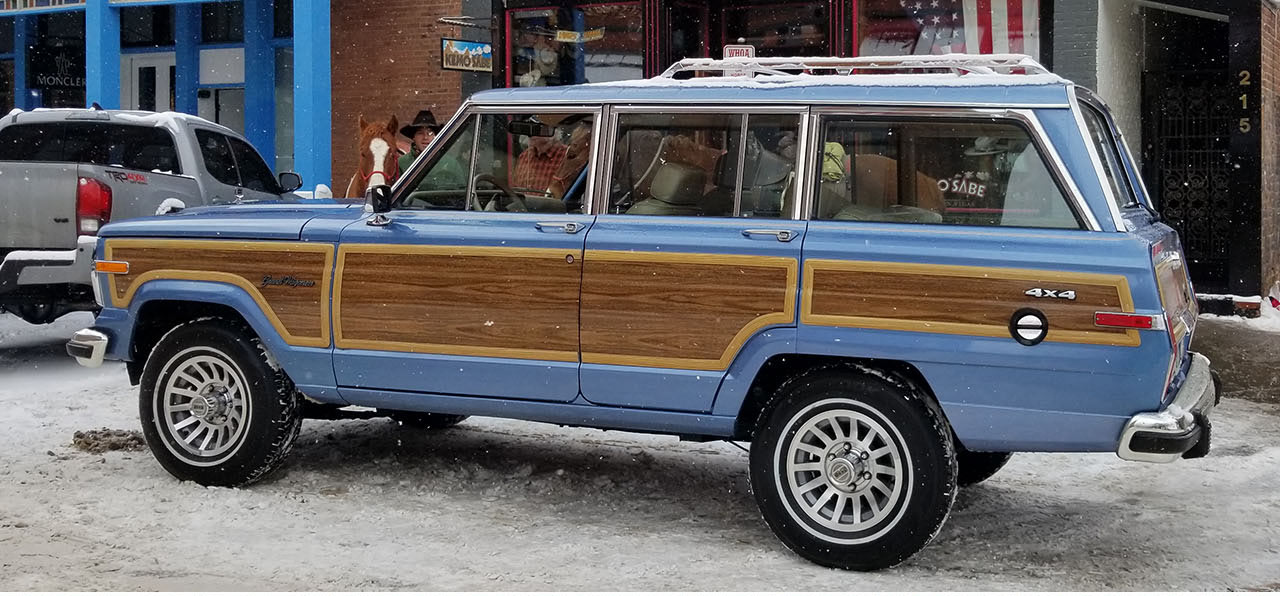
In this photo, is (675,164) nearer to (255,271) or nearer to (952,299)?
(952,299)

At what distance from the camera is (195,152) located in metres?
11.2

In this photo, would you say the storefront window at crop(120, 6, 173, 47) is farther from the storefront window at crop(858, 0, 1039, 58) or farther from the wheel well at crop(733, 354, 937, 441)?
the wheel well at crop(733, 354, 937, 441)

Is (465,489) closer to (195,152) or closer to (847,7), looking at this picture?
(195,152)

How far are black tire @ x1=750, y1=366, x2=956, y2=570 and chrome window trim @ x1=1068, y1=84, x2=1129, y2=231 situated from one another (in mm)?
990

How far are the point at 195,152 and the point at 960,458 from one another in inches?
283

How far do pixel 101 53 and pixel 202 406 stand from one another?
1178 centimetres

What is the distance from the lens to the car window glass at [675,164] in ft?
19.2

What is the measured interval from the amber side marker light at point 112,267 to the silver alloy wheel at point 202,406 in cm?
53

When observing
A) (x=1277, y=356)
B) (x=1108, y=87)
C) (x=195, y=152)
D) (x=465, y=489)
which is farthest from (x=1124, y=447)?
(x=1108, y=87)

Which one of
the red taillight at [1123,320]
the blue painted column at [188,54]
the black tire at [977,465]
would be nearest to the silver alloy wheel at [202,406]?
the black tire at [977,465]

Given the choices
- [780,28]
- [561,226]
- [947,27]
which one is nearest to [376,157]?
[780,28]

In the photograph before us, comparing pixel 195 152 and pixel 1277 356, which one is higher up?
pixel 195 152

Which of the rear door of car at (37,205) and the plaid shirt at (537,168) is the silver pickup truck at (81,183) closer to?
the rear door of car at (37,205)

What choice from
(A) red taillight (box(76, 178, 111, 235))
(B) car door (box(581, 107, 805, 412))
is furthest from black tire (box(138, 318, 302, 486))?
(A) red taillight (box(76, 178, 111, 235))
